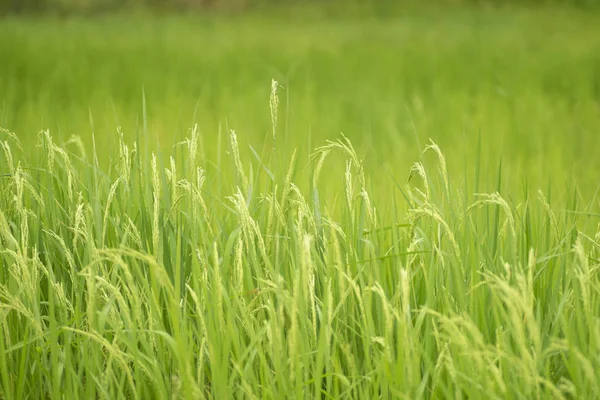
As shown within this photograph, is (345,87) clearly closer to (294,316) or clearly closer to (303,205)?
(303,205)

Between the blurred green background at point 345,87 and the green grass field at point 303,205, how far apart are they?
1.5 inches

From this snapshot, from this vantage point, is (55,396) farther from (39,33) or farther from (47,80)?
(39,33)

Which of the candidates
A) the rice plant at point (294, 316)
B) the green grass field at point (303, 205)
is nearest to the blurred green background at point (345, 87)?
the green grass field at point (303, 205)

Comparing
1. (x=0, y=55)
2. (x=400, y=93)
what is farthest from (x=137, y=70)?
(x=400, y=93)

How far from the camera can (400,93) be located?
5.40 meters

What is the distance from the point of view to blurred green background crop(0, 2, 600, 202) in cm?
395

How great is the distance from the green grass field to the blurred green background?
1.5 inches

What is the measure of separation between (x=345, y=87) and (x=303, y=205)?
Result: 4588 mm

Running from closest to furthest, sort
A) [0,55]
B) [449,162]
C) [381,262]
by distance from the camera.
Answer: [381,262] → [449,162] → [0,55]

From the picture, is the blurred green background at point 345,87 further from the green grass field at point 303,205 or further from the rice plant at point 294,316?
the rice plant at point 294,316

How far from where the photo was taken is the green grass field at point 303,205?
1176mm

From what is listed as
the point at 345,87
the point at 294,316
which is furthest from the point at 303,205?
the point at 345,87

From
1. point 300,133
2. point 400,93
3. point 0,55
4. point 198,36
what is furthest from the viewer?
point 198,36

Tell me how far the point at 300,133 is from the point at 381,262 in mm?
2756
